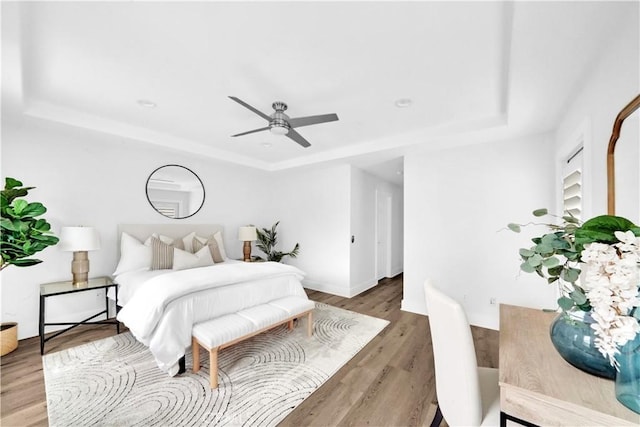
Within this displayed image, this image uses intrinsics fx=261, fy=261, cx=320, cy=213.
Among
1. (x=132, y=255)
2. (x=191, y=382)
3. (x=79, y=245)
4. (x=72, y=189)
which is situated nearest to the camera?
(x=191, y=382)

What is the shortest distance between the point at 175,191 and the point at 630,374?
473 cm

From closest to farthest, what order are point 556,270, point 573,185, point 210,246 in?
point 556,270 < point 573,185 < point 210,246

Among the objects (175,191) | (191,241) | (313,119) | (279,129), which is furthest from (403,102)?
(175,191)

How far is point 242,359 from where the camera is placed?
96.2 inches

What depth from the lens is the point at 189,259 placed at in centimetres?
345

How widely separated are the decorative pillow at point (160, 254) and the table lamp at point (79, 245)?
61 cm

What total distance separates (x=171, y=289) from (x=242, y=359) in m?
0.93

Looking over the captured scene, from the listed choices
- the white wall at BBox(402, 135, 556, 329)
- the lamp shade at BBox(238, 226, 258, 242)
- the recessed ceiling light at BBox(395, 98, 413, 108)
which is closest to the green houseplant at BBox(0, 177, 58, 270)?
the recessed ceiling light at BBox(395, 98, 413, 108)

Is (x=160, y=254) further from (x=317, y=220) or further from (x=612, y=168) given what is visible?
(x=612, y=168)

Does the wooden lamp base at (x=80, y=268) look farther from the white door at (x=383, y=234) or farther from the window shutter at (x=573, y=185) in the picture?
the window shutter at (x=573, y=185)

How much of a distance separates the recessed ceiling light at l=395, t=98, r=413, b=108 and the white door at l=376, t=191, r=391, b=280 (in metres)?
2.93

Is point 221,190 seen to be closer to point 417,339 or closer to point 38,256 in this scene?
point 38,256

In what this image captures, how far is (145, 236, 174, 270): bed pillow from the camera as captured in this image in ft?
11.2

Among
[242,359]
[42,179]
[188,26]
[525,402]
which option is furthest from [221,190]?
[525,402]
